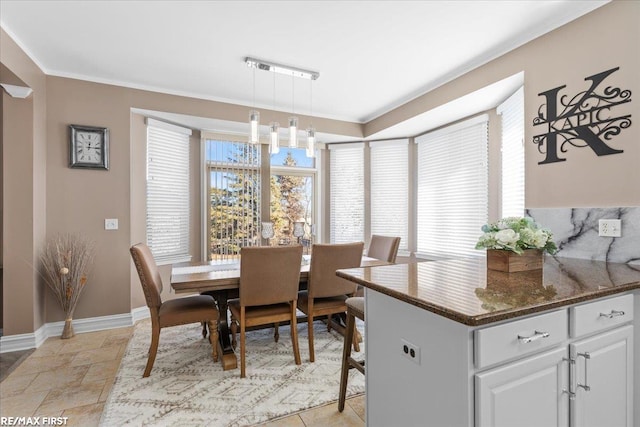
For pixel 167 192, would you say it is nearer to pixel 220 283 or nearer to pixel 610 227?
pixel 220 283

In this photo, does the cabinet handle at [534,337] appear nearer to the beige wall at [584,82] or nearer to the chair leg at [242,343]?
the beige wall at [584,82]

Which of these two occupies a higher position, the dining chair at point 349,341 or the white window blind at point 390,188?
the white window blind at point 390,188

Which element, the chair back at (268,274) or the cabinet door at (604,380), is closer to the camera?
the cabinet door at (604,380)

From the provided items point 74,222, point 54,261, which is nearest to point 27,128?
point 74,222

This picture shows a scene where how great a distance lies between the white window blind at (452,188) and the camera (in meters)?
3.51

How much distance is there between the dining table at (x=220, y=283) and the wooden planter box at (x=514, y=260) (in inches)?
56.2

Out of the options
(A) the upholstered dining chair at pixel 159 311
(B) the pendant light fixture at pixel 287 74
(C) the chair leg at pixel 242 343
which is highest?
(B) the pendant light fixture at pixel 287 74

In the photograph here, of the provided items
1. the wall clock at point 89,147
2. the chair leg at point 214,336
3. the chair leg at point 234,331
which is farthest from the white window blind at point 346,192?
the wall clock at point 89,147

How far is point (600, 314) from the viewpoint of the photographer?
1.25m

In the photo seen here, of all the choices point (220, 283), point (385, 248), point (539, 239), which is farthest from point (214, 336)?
point (539, 239)

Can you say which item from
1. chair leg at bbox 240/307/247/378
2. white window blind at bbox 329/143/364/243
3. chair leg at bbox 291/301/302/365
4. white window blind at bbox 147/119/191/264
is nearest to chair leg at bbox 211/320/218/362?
chair leg at bbox 240/307/247/378

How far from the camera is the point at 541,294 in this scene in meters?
1.15

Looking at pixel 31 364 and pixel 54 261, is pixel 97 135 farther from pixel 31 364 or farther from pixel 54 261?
pixel 31 364

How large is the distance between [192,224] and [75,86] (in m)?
1.90
